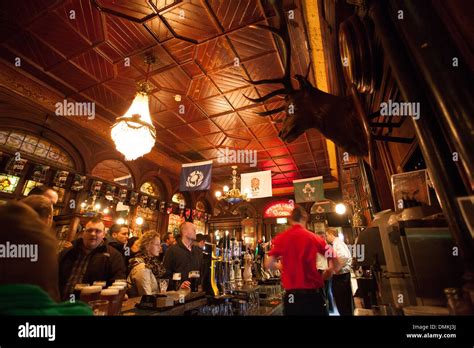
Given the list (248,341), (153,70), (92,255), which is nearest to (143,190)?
(153,70)

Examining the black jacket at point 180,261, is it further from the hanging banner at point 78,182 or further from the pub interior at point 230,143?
the hanging banner at point 78,182

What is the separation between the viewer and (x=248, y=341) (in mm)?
863

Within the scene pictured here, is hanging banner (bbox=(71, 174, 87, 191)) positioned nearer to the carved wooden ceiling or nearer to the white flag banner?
the carved wooden ceiling

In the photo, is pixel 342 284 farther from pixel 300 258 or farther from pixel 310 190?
pixel 310 190

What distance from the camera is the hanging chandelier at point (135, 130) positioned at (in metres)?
4.43

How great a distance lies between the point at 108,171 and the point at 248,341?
10254mm

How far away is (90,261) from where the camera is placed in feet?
9.69

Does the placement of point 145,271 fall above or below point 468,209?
below

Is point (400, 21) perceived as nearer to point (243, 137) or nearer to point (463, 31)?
point (463, 31)

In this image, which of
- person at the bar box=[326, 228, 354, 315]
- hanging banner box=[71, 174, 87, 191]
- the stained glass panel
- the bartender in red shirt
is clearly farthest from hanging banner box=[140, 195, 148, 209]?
the bartender in red shirt

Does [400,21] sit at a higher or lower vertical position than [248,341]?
higher

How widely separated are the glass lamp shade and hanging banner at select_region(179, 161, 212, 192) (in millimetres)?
3313

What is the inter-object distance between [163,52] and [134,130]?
1735 mm

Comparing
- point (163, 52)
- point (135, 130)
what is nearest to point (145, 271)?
point (135, 130)
